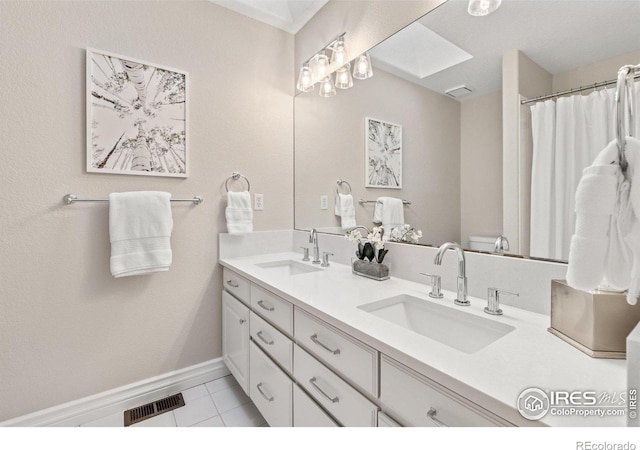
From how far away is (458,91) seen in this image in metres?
1.21

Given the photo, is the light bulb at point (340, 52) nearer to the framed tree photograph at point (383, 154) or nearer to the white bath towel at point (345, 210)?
the framed tree photograph at point (383, 154)

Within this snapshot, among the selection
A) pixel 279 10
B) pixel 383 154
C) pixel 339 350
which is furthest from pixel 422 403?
pixel 279 10

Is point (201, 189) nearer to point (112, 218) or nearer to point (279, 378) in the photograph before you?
point (112, 218)

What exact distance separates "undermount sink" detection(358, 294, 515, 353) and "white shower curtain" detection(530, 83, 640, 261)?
0.31 m

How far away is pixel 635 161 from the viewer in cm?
55

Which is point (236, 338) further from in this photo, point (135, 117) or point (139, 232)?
point (135, 117)

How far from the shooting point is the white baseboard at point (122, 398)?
1413mm

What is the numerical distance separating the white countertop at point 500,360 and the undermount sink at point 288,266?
66cm

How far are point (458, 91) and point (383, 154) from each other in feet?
1.52

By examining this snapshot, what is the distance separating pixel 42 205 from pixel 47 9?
0.93m

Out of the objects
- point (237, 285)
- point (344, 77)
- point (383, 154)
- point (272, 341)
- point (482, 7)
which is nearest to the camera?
point (482, 7)

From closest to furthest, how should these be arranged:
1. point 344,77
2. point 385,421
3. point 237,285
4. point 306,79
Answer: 1. point 385,421
2. point 237,285
3. point 344,77
4. point 306,79

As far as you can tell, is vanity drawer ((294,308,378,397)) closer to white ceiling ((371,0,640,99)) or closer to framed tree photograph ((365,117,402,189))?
framed tree photograph ((365,117,402,189))

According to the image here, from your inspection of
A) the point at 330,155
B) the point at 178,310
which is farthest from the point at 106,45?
the point at 178,310
